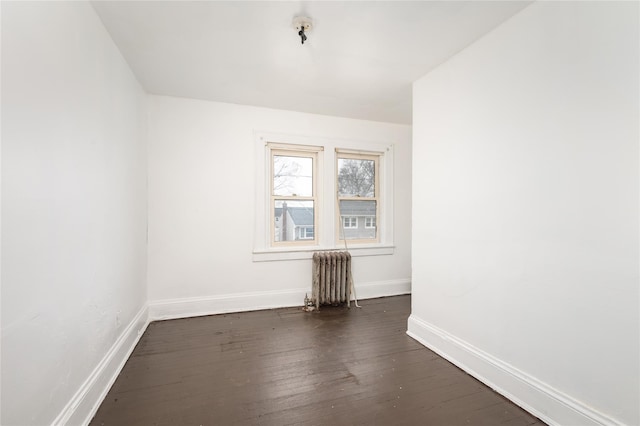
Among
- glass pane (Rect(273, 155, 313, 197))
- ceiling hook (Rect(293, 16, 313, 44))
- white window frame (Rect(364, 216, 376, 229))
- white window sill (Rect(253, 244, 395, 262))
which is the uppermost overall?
ceiling hook (Rect(293, 16, 313, 44))

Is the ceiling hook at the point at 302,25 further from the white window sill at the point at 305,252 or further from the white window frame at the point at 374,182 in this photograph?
the white window sill at the point at 305,252

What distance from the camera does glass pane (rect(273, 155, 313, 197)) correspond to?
12.4ft

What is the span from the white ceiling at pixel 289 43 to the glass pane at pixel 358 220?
4.87ft

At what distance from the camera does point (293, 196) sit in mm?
3820

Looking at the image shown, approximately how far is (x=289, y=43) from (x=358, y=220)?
250cm

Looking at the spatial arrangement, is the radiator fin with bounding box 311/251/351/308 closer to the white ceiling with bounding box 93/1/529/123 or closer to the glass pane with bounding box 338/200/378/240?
the glass pane with bounding box 338/200/378/240

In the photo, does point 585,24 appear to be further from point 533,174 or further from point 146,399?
point 146,399

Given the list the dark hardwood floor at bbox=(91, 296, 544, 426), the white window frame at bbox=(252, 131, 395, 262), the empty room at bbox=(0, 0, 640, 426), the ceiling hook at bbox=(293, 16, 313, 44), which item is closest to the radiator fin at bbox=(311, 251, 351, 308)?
the empty room at bbox=(0, 0, 640, 426)

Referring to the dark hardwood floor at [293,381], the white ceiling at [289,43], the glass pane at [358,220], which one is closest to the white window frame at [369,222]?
the glass pane at [358,220]

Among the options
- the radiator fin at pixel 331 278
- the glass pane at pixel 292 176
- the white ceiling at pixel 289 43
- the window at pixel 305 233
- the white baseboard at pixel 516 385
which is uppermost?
the white ceiling at pixel 289 43

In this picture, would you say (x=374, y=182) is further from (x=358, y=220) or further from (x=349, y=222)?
(x=349, y=222)

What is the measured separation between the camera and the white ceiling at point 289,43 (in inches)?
72.5

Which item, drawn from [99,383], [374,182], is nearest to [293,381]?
[99,383]

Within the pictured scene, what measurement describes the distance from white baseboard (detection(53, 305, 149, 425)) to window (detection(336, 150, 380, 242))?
2548 mm
